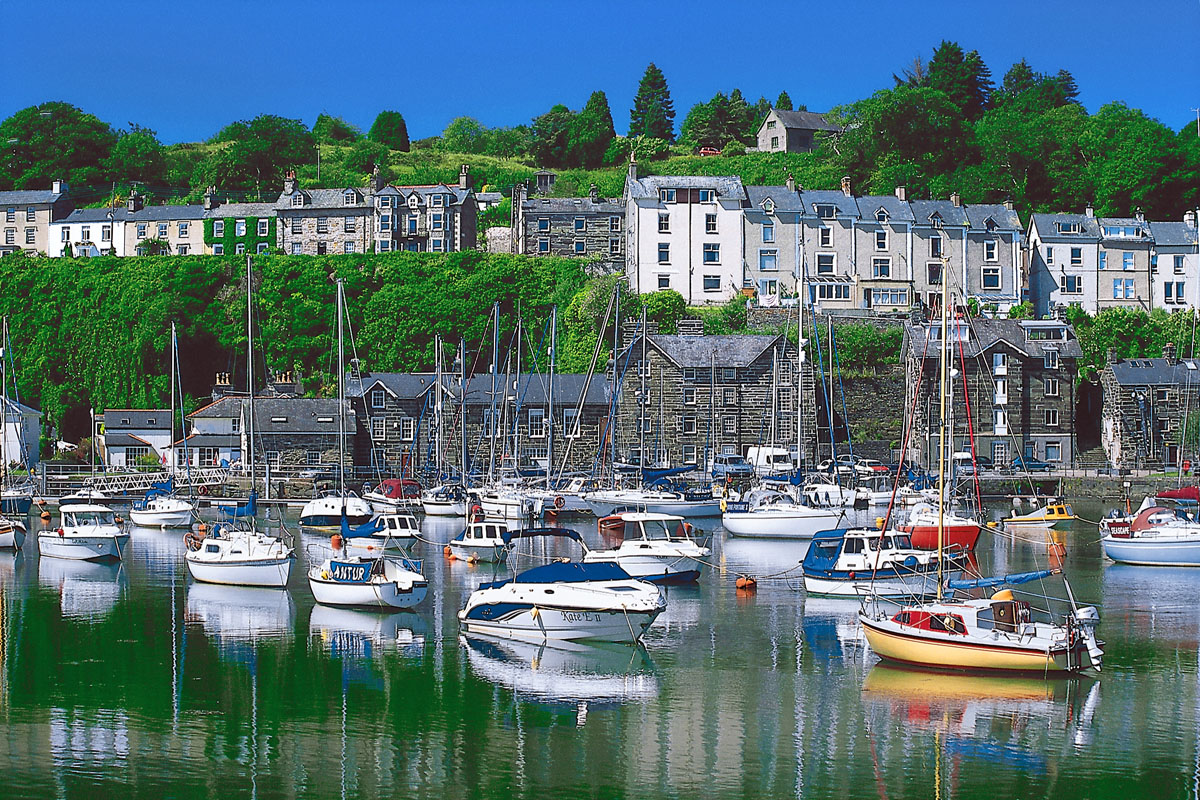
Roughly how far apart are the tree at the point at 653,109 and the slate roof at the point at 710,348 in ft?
143

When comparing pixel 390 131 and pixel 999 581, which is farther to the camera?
pixel 390 131

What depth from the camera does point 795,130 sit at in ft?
321

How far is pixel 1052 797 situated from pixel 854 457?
146ft

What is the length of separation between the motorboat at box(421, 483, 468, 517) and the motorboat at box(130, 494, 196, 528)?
28.8 feet

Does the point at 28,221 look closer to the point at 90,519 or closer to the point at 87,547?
the point at 90,519

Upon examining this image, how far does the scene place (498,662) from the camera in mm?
27797

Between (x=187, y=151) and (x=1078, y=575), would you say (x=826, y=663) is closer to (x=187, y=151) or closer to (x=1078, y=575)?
(x=1078, y=575)

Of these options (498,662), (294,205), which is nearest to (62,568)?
(498,662)

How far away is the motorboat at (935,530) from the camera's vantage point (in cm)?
4081

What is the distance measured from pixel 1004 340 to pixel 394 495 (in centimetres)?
2827

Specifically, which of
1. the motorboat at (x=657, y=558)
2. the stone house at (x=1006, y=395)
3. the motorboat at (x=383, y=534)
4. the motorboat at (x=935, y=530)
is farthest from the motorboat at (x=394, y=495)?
the stone house at (x=1006, y=395)

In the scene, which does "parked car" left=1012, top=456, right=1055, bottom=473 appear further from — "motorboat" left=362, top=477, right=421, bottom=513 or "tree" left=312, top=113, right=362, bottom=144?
"tree" left=312, top=113, right=362, bottom=144

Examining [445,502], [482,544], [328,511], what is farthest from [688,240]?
[482,544]

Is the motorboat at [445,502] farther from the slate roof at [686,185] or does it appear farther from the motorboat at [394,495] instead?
the slate roof at [686,185]
